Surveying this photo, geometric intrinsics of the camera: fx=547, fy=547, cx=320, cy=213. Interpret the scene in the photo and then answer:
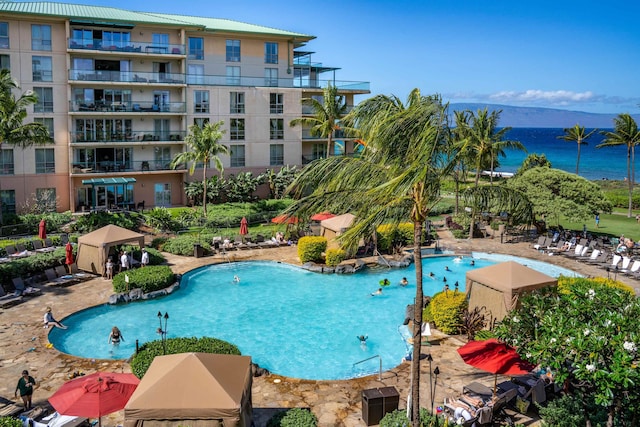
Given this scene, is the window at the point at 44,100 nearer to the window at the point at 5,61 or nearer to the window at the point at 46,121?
the window at the point at 46,121

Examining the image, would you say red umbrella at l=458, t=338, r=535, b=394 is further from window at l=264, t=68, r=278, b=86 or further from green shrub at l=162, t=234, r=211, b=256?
Result: window at l=264, t=68, r=278, b=86

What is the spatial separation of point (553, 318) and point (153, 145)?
40693 mm

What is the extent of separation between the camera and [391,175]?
1172cm

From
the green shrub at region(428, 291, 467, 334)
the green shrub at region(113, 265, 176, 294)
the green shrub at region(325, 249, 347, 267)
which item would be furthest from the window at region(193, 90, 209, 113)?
the green shrub at region(428, 291, 467, 334)

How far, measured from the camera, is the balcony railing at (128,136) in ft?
140

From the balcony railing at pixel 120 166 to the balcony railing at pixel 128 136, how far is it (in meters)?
1.75

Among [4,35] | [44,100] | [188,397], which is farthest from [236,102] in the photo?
[188,397]

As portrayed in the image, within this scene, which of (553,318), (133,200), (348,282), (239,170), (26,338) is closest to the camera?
(553,318)

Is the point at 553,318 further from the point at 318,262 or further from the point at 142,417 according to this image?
the point at 318,262

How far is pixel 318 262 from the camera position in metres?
30.3

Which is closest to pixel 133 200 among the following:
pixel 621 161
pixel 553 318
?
pixel 553 318

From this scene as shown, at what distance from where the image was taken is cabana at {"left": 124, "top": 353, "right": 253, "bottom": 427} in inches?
438

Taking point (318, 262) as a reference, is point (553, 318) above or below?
above

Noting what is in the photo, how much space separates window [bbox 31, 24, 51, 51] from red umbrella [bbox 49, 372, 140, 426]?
3668 cm
